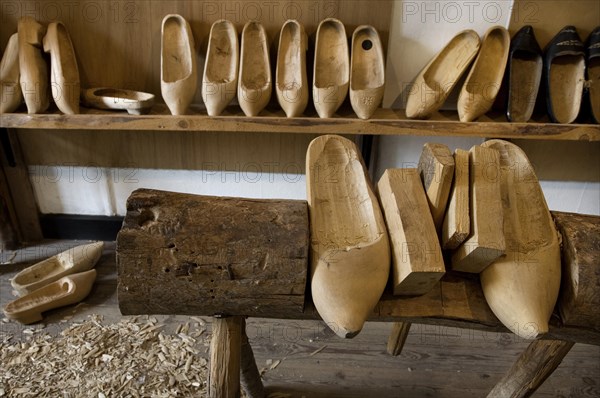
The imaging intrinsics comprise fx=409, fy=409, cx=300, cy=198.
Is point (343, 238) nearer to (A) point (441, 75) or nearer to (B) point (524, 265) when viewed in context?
(B) point (524, 265)

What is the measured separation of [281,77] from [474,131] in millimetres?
762

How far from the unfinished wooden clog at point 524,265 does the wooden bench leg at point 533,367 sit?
233 millimetres

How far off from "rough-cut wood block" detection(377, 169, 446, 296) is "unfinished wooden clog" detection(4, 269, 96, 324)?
1.45 metres

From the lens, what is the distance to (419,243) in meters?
0.78

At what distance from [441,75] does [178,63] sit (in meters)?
1.06

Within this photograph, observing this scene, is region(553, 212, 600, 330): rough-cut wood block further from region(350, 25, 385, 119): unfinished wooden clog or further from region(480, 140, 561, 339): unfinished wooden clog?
region(350, 25, 385, 119): unfinished wooden clog

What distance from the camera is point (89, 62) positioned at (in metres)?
1.73

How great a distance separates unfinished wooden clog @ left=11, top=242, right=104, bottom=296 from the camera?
1.75 meters

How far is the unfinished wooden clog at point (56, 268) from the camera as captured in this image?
1.75m

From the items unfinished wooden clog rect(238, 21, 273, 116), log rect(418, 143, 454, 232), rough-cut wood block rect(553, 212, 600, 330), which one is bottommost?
rough-cut wood block rect(553, 212, 600, 330)

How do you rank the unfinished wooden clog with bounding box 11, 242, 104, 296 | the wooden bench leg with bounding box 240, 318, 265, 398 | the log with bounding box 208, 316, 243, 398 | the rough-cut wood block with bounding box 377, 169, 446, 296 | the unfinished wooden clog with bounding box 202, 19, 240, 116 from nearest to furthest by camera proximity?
the rough-cut wood block with bounding box 377, 169, 446, 296, the log with bounding box 208, 316, 243, 398, the wooden bench leg with bounding box 240, 318, 265, 398, the unfinished wooden clog with bounding box 202, 19, 240, 116, the unfinished wooden clog with bounding box 11, 242, 104, 296

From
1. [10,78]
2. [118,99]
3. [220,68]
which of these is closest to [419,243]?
[220,68]

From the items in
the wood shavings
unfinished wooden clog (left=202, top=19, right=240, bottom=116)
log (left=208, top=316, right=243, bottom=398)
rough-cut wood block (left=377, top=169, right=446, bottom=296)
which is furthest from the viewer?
unfinished wooden clog (left=202, top=19, right=240, bottom=116)

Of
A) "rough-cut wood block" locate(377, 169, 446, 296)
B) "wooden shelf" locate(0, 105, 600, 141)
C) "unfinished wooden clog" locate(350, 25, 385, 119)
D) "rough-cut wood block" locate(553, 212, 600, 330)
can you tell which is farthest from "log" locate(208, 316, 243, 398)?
"unfinished wooden clog" locate(350, 25, 385, 119)
